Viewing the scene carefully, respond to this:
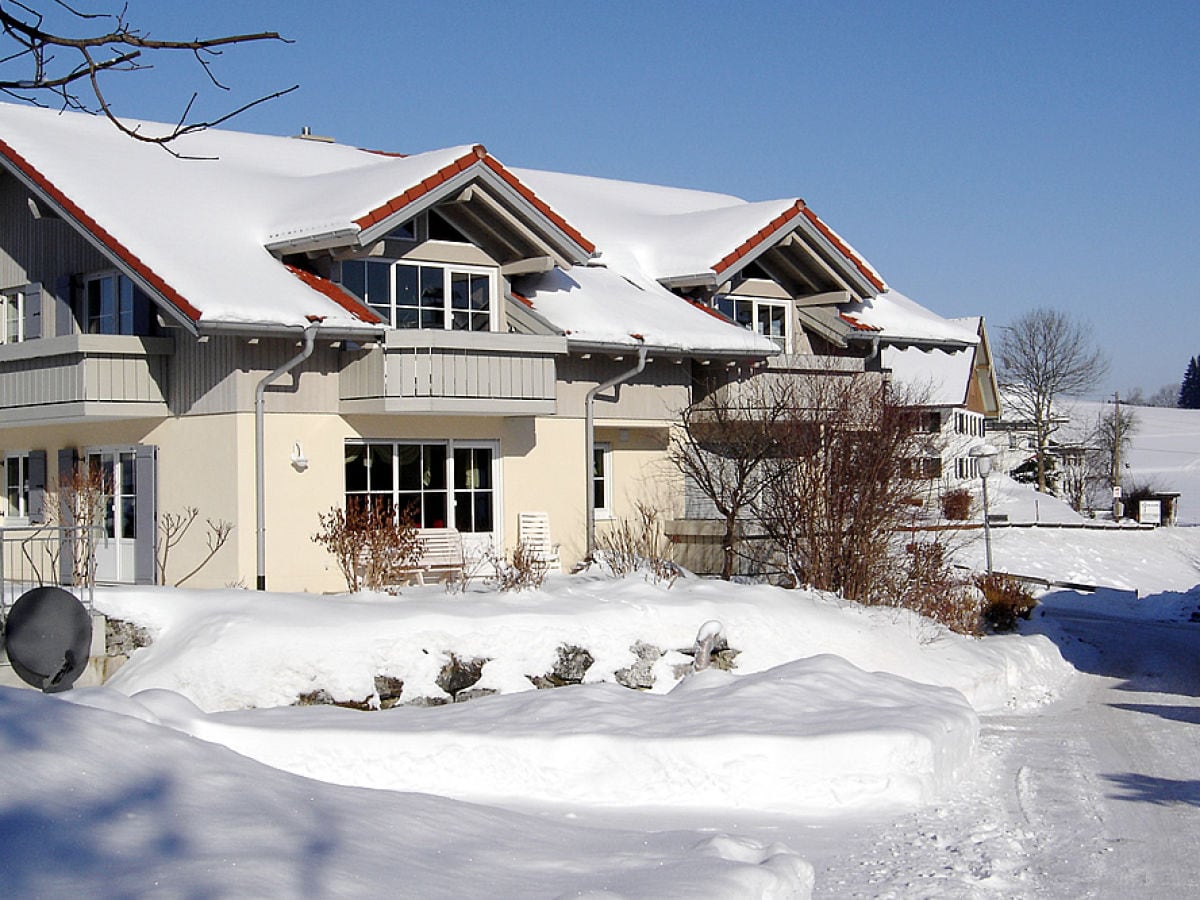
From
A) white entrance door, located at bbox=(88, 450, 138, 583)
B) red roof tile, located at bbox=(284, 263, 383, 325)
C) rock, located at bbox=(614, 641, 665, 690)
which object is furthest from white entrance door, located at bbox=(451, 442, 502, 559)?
rock, located at bbox=(614, 641, 665, 690)

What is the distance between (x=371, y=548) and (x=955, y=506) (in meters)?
16.3

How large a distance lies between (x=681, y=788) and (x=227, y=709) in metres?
5.39

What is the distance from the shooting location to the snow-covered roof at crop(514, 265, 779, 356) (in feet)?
74.5

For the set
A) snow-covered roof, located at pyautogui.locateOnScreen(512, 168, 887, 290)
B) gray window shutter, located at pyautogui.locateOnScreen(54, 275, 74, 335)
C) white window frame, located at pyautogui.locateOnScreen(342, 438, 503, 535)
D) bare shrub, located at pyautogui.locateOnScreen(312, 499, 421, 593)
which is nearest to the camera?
bare shrub, located at pyautogui.locateOnScreen(312, 499, 421, 593)

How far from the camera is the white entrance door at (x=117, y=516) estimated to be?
20.9 metres

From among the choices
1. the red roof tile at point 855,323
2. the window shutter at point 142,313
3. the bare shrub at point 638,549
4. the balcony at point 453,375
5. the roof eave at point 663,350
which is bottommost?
the bare shrub at point 638,549

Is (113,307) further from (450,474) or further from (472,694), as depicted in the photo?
(472,694)

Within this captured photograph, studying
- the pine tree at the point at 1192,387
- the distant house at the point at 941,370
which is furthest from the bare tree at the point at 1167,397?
the distant house at the point at 941,370

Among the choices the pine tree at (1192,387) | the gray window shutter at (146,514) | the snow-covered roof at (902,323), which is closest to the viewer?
the gray window shutter at (146,514)

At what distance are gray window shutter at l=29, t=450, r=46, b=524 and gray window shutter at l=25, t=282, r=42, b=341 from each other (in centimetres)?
191

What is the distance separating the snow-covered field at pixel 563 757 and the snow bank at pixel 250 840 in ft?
0.07

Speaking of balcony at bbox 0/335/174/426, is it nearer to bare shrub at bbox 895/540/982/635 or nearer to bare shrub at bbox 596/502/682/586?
bare shrub at bbox 596/502/682/586

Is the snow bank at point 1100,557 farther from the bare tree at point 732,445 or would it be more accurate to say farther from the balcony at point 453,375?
the balcony at point 453,375

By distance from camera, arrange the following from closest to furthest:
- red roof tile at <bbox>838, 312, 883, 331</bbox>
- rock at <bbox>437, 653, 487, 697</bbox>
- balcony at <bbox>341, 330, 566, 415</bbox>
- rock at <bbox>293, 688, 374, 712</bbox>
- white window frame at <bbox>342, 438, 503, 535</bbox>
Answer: rock at <bbox>293, 688, 374, 712</bbox>
rock at <bbox>437, 653, 487, 697</bbox>
balcony at <bbox>341, 330, 566, 415</bbox>
white window frame at <bbox>342, 438, 503, 535</bbox>
red roof tile at <bbox>838, 312, 883, 331</bbox>
